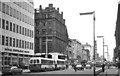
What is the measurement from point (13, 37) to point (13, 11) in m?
6.04

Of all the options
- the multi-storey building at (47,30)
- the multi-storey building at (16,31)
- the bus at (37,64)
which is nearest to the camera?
the multi-storey building at (16,31)

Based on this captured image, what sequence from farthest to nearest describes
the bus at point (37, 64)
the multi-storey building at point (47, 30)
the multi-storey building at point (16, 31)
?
→ the multi-storey building at point (47, 30) → the bus at point (37, 64) → the multi-storey building at point (16, 31)

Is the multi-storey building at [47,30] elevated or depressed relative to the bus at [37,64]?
elevated

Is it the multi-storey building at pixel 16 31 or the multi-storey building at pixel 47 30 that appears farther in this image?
the multi-storey building at pixel 47 30

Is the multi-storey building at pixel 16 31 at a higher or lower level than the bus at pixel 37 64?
higher

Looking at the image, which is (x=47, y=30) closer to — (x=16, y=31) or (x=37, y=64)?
(x=16, y=31)

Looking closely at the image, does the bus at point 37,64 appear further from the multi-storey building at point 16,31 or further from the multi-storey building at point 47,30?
the multi-storey building at point 47,30

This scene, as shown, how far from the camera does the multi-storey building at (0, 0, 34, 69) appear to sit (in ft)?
171

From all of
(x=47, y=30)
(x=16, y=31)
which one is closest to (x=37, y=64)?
(x=16, y=31)

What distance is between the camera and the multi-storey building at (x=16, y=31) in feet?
171

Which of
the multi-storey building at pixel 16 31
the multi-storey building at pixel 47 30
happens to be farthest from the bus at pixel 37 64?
the multi-storey building at pixel 47 30

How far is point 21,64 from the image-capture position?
201 feet

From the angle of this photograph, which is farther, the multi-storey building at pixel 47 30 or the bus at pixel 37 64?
the multi-storey building at pixel 47 30

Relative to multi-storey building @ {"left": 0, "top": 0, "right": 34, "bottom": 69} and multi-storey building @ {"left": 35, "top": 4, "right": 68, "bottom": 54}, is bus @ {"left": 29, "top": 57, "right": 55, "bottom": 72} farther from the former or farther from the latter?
multi-storey building @ {"left": 35, "top": 4, "right": 68, "bottom": 54}
